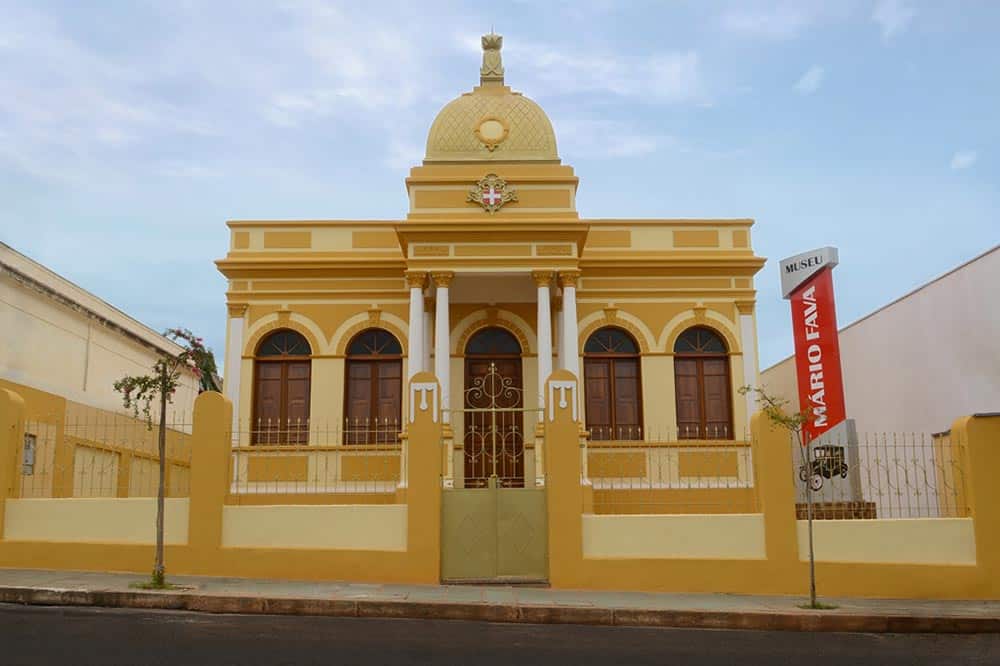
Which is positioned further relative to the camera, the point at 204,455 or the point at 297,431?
the point at 297,431

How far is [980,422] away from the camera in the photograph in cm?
1245

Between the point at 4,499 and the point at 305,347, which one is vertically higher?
the point at 305,347

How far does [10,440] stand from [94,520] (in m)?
1.65

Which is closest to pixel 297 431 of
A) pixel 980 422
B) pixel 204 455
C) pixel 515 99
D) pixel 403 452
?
pixel 403 452

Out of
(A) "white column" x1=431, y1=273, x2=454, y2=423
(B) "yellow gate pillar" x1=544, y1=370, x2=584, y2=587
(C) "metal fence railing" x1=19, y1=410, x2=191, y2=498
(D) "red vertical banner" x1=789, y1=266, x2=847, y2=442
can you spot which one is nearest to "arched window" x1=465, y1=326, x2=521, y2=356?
(A) "white column" x1=431, y1=273, x2=454, y2=423

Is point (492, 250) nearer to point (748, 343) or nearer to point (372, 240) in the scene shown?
point (372, 240)

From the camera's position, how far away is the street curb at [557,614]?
33.6 feet

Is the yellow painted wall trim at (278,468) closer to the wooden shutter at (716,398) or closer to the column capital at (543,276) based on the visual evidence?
the column capital at (543,276)

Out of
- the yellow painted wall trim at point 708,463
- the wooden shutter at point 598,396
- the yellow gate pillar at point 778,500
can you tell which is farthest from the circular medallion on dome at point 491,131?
the yellow gate pillar at point 778,500

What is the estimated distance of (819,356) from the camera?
20.2m

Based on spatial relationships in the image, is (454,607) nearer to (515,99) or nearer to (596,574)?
(596,574)

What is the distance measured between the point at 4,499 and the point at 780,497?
32.4ft

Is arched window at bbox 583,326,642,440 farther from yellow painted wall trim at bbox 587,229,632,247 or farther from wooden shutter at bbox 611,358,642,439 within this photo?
yellow painted wall trim at bbox 587,229,632,247

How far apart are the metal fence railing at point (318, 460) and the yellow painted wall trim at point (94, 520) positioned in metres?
4.67
